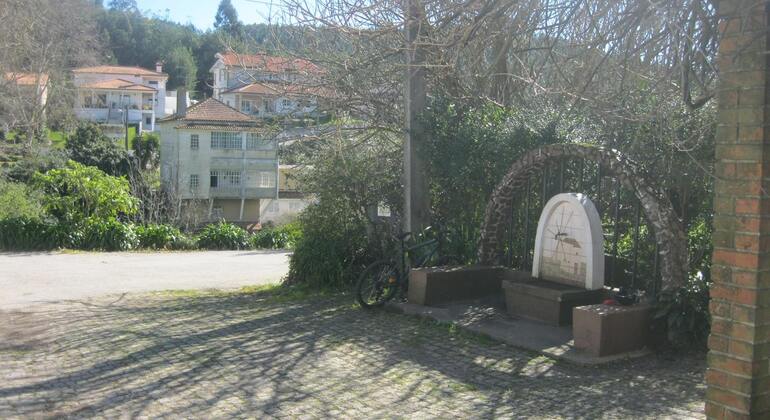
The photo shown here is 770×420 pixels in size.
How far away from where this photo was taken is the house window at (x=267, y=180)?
5644cm

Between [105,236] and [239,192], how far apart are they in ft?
119

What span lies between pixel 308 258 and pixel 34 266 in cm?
679

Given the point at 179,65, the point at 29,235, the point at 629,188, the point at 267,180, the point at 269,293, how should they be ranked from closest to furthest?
the point at 629,188 < the point at 269,293 < the point at 29,235 < the point at 267,180 < the point at 179,65

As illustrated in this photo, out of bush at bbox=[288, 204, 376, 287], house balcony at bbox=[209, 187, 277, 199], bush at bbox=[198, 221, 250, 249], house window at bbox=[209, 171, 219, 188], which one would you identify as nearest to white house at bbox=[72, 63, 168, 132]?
house balcony at bbox=[209, 187, 277, 199]

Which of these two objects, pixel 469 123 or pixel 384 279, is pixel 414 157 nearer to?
pixel 469 123

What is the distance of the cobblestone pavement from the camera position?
567cm

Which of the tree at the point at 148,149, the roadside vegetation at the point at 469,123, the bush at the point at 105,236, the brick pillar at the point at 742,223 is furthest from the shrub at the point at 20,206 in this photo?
the tree at the point at 148,149

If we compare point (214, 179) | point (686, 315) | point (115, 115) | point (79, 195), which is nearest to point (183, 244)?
point (79, 195)

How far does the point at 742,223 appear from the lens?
12.8 feet

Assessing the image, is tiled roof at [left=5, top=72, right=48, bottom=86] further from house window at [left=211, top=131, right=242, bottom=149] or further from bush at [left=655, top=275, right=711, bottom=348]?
bush at [left=655, top=275, right=711, bottom=348]

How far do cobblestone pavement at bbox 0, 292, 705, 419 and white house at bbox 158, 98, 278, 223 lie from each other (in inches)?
1468

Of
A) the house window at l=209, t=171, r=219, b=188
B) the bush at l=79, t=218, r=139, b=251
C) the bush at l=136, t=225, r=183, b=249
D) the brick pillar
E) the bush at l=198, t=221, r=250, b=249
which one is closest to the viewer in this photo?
the brick pillar

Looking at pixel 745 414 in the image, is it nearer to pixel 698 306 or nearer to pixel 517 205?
pixel 698 306

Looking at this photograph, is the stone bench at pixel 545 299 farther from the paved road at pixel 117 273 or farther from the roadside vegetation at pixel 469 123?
the paved road at pixel 117 273
